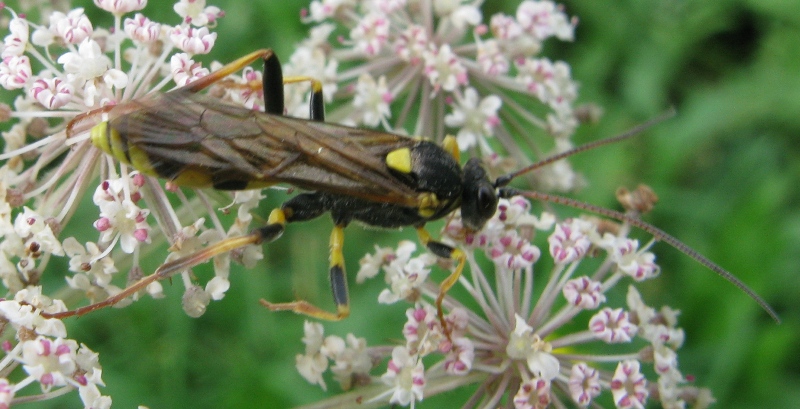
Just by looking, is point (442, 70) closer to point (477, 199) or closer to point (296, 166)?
point (477, 199)

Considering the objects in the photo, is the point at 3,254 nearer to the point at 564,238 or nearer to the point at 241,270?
the point at 241,270

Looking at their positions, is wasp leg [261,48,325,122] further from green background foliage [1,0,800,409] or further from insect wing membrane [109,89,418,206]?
green background foliage [1,0,800,409]

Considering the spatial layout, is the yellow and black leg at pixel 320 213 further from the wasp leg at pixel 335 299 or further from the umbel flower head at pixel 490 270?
the umbel flower head at pixel 490 270

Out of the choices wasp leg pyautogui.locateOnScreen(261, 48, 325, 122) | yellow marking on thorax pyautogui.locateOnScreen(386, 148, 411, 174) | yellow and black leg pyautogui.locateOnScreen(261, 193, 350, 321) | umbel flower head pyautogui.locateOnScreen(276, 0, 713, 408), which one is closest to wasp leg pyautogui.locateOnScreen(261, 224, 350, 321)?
yellow and black leg pyautogui.locateOnScreen(261, 193, 350, 321)

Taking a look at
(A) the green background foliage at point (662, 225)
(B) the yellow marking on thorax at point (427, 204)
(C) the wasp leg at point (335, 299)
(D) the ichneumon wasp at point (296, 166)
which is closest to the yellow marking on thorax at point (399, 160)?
(D) the ichneumon wasp at point (296, 166)

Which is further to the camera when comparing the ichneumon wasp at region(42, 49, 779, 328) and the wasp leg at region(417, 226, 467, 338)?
the wasp leg at region(417, 226, 467, 338)

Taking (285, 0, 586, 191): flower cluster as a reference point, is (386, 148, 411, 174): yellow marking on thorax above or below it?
below

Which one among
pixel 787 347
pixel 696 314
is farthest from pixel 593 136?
pixel 787 347

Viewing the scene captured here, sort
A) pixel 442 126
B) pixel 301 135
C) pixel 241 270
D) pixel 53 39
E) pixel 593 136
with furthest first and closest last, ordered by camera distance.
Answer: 1. pixel 593 136
2. pixel 241 270
3. pixel 442 126
4. pixel 53 39
5. pixel 301 135
